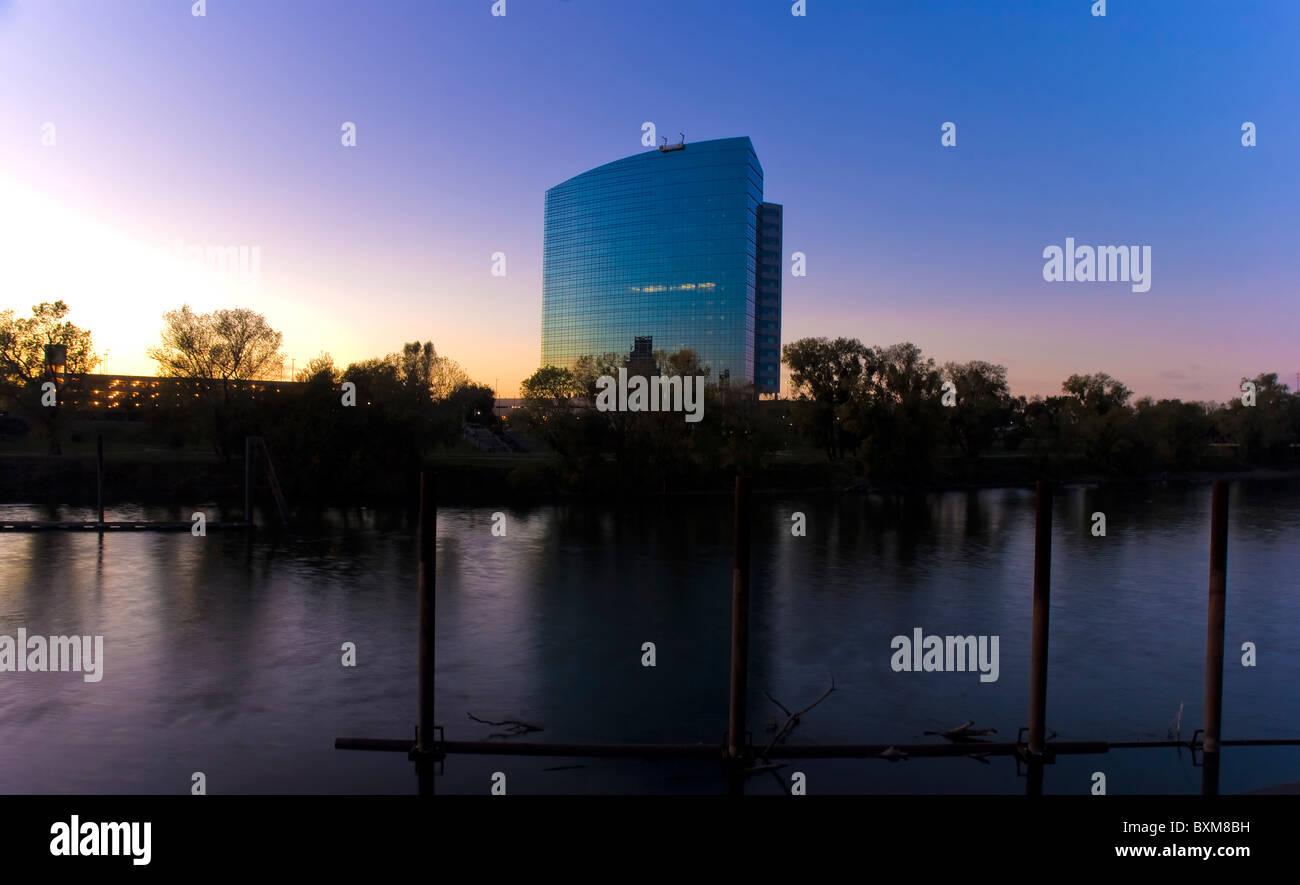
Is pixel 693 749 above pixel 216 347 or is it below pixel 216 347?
below

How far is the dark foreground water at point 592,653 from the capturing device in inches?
485

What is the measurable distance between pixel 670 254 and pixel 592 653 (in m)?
120

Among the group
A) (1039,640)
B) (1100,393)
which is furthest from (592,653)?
(1100,393)

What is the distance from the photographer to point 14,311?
50.4m

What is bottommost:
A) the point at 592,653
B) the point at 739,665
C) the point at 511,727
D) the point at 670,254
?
the point at 592,653

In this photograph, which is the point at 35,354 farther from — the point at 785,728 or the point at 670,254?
the point at 670,254

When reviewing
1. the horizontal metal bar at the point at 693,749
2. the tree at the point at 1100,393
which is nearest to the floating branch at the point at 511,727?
the horizontal metal bar at the point at 693,749

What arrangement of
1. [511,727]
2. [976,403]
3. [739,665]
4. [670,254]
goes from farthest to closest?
1. [670,254]
2. [976,403]
3. [511,727]
4. [739,665]

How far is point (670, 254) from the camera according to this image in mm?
134250

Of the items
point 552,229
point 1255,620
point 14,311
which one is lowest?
point 1255,620
